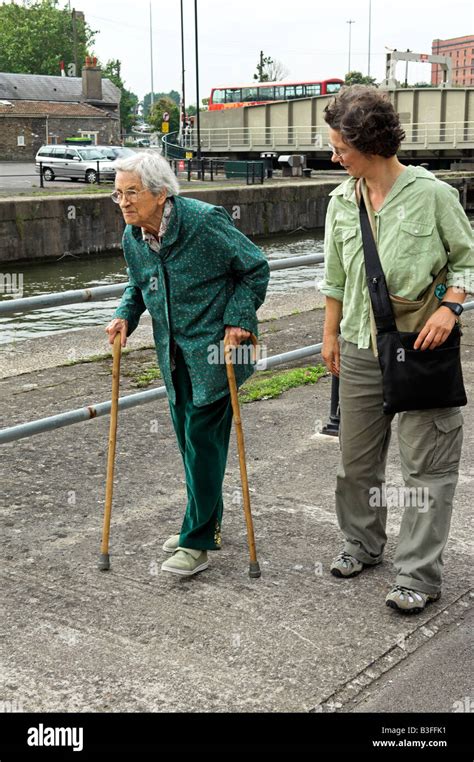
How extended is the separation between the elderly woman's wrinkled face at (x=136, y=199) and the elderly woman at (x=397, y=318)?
654 millimetres

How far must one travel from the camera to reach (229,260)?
381 centimetres

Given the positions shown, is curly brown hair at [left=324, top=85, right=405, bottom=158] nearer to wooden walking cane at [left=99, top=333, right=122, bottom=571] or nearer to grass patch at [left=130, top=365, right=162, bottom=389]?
wooden walking cane at [left=99, top=333, right=122, bottom=571]

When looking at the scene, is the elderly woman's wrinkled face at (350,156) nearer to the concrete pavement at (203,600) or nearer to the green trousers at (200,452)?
the green trousers at (200,452)

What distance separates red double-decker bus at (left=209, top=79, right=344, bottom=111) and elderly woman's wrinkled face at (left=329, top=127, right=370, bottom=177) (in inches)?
2162

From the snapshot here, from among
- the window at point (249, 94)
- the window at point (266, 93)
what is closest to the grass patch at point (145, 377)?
the window at point (266, 93)

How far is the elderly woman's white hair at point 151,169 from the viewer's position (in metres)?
3.63

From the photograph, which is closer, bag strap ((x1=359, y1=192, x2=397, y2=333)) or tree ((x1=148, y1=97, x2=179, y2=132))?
bag strap ((x1=359, y1=192, x2=397, y2=333))

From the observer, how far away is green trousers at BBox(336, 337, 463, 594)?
3.67 meters

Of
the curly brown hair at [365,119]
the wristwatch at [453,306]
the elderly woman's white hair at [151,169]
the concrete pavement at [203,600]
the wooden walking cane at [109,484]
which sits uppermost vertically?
the curly brown hair at [365,119]

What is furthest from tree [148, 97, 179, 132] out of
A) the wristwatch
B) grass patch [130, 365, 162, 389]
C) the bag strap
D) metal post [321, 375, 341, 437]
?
the wristwatch

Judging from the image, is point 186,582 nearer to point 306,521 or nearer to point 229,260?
point 306,521
